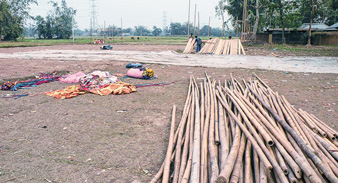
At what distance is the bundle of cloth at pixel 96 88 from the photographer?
5477 millimetres

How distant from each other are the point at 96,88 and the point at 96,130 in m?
2.50

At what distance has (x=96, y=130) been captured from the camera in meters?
3.54

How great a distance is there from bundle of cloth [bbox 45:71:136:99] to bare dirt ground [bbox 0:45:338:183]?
0.69 ft

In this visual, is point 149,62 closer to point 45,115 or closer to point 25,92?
point 25,92

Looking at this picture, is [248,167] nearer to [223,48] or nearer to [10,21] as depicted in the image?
[223,48]

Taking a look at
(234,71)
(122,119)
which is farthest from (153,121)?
(234,71)

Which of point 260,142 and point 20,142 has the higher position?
point 260,142

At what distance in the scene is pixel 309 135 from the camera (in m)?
2.71

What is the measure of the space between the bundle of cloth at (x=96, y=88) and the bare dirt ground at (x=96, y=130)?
0.21 m

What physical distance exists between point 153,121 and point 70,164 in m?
1.57

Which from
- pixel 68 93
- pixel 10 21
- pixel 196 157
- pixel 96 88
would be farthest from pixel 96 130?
pixel 10 21

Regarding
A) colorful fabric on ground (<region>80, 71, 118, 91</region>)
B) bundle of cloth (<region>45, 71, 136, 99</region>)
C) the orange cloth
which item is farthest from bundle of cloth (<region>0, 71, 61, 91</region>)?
the orange cloth

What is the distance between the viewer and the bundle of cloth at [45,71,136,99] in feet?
18.0

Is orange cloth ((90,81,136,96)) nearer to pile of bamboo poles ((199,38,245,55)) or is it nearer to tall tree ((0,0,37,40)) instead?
pile of bamboo poles ((199,38,245,55))
